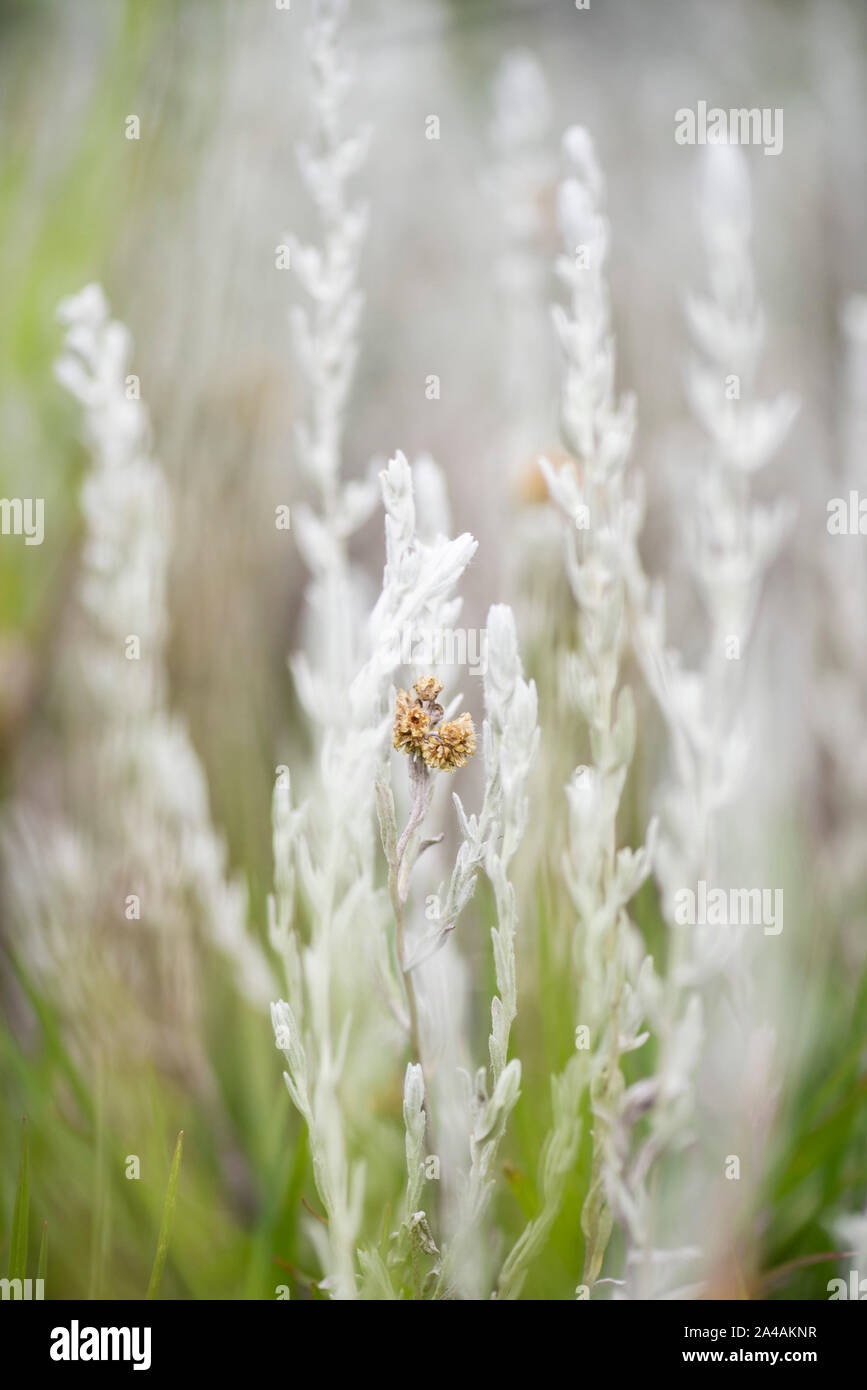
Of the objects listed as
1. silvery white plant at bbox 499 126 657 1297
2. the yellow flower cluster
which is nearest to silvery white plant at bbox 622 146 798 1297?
silvery white plant at bbox 499 126 657 1297

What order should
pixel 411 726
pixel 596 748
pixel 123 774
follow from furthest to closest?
pixel 123 774, pixel 596 748, pixel 411 726

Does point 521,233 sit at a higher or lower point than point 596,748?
higher

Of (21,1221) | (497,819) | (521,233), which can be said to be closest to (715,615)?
(497,819)

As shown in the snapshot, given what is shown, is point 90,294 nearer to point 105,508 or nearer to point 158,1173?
point 105,508

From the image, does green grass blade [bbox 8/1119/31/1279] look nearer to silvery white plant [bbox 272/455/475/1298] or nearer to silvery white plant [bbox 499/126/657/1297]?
silvery white plant [bbox 272/455/475/1298]

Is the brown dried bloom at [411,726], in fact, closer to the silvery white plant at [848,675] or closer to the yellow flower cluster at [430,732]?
the yellow flower cluster at [430,732]

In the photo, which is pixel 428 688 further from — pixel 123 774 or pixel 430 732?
pixel 123 774
